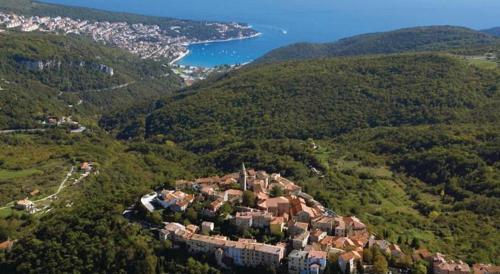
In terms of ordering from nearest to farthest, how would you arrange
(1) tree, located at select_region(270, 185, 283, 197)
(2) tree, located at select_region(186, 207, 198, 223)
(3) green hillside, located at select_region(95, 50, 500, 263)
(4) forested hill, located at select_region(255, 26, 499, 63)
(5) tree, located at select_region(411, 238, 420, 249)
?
(2) tree, located at select_region(186, 207, 198, 223)
(5) tree, located at select_region(411, 238, 420, 249)
(1) tree, located at select_region(270, 185, 283, 197)
(3) green hillside, located at select_region(95, 50, 500, 263)
(4) forested hill, located at select_region(255, 26, 499, 63)

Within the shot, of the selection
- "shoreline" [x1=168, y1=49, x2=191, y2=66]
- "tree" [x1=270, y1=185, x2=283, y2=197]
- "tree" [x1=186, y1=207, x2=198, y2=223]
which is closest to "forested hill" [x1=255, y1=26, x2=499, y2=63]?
"shoreline" [x1=168, y1=49, x2=191, y2=66]

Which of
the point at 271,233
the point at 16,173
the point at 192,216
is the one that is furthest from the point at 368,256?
the point at 16,173

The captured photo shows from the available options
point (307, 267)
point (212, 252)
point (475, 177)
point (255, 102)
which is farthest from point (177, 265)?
point (255, 102)

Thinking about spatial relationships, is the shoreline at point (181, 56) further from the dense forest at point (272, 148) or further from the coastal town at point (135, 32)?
the dense forest at point (272, 148)

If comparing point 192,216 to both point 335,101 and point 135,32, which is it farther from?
point 135,32

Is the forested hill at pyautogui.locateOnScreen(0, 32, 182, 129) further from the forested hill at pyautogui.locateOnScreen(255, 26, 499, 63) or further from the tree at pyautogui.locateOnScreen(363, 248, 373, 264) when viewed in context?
the tree at pyautogui.locateOnScreen(363, 248, 373, 264)

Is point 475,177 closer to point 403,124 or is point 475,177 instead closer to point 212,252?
point 403,124

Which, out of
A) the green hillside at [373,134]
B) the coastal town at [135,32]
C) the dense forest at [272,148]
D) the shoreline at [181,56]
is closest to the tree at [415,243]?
the dense forest at [272,148]
